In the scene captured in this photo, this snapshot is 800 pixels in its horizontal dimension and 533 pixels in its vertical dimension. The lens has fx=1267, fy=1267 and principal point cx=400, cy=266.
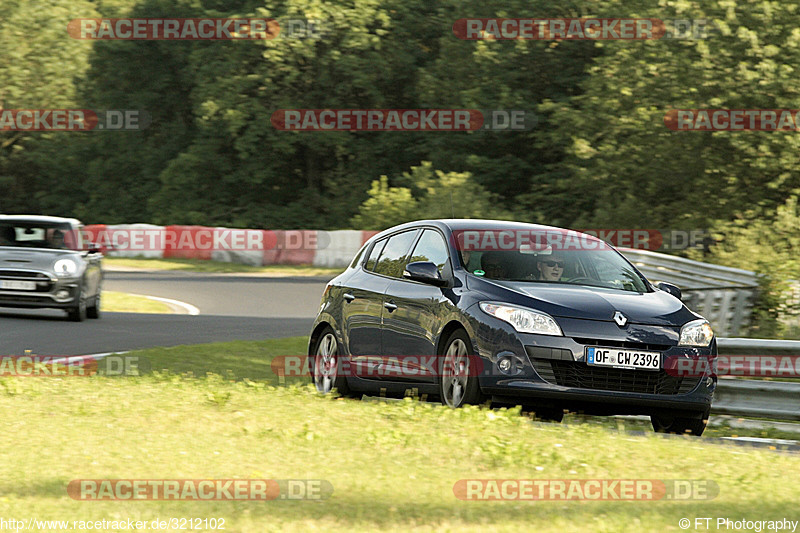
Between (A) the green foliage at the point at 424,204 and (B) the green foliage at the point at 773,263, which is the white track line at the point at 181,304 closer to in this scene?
(B) the green foliage at the point at 773,263

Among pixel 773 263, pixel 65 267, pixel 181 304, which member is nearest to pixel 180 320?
Answer: pixel 65 267

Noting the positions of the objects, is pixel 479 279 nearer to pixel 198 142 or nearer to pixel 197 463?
pixel 197 463

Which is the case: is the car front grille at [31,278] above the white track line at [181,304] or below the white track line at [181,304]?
above

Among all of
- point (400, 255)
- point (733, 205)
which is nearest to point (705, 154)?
point (733, 205)

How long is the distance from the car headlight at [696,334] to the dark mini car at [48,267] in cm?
1193

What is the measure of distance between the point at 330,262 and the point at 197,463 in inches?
1110

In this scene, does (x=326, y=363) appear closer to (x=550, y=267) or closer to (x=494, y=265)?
(x=494, y=265)

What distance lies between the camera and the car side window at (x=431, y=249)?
998 cm

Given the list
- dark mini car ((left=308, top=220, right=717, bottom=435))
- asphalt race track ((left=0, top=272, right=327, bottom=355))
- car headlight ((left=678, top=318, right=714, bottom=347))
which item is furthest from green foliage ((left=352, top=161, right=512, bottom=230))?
car headlight ((left=678, top=318, right=714, bottom=347))

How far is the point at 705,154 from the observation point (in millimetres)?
32844

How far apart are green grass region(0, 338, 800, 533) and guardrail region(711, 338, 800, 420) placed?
1700 millimetres

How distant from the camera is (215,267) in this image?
35.2 meters

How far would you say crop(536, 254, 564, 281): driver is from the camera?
32.0 feet

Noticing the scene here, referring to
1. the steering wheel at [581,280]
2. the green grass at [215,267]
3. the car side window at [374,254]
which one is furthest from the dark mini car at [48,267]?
the green grass at [215,267]
